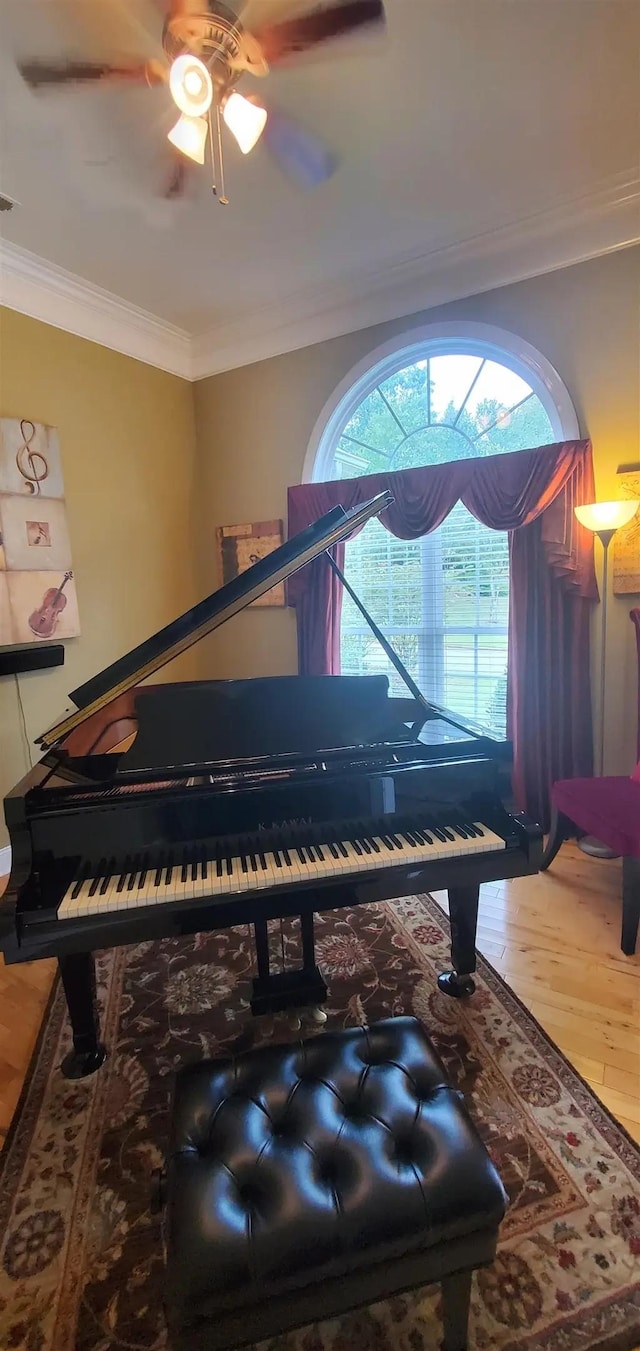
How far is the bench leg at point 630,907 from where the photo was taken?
2186 millimetres

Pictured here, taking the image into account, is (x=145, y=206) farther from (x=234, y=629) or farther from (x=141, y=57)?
(x=234, y=629)

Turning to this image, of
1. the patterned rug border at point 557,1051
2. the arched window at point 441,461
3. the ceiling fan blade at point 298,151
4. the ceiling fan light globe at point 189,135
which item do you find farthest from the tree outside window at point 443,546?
the ceiling fan light globe at point 189,135

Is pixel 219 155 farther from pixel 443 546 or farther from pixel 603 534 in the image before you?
pixel 603 534

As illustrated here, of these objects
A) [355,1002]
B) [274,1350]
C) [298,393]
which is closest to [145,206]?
[298,393]

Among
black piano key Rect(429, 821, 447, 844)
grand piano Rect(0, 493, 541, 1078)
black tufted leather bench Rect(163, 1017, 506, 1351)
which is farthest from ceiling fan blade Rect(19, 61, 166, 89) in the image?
black tufted leather bench Rect(163, 1017, 506, 1351)

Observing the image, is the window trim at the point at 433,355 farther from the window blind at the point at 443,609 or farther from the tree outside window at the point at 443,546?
the window blind at the point at 443,609

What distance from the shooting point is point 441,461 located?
3.45m

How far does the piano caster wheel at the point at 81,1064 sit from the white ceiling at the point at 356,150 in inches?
124

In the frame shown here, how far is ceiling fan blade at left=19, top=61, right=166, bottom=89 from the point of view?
1.78 m

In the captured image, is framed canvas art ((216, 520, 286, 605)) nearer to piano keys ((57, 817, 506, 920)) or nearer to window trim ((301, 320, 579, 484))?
window trim ((301, 320, 579, 484))

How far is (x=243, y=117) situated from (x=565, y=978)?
3.02 m

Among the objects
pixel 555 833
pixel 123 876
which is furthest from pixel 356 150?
pixel 555 833

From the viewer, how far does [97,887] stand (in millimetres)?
1426

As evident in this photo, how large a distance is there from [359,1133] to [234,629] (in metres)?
3.44
